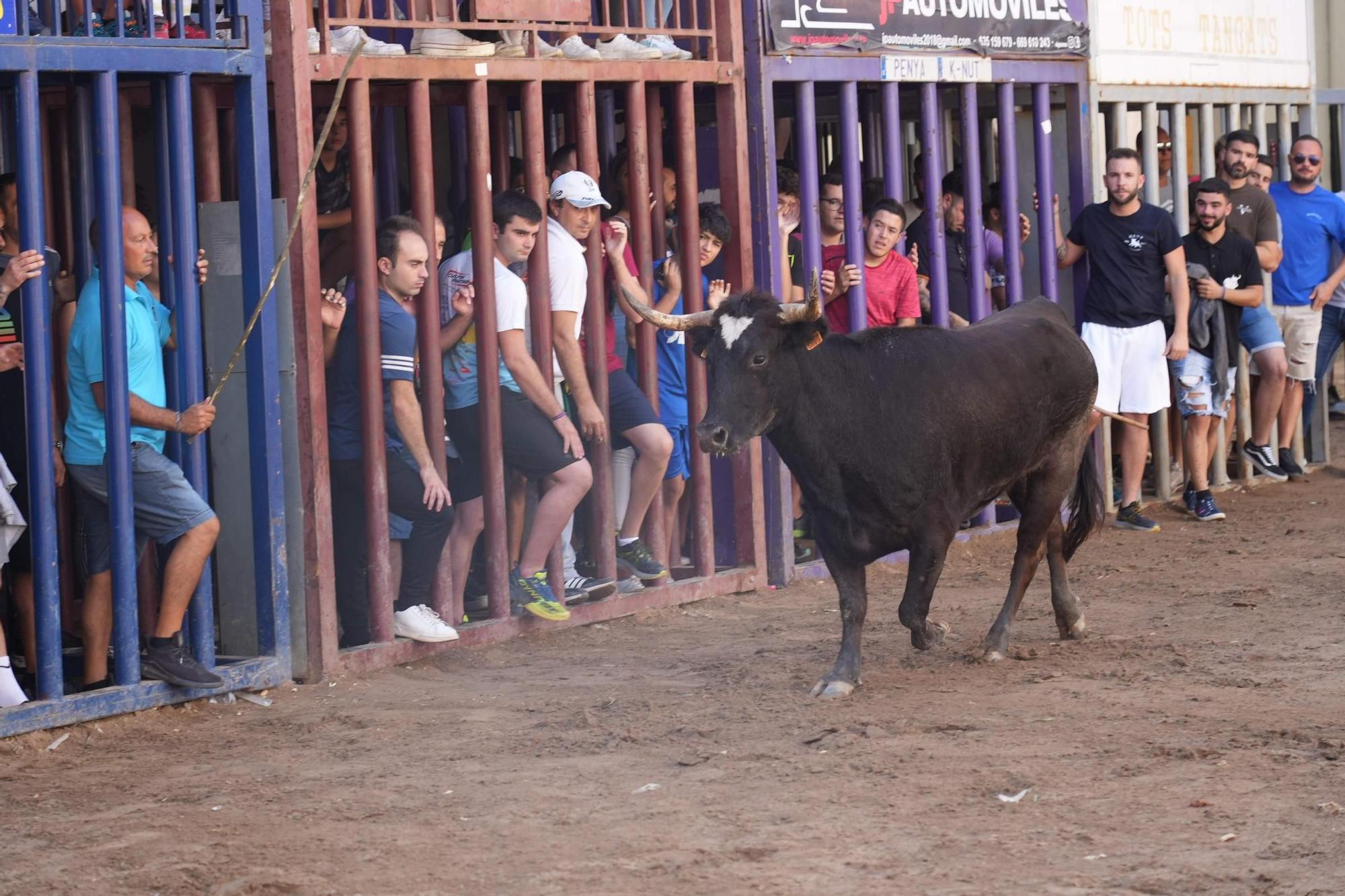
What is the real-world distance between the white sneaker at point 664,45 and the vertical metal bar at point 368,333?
5.52 ft

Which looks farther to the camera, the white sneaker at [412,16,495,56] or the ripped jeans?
the ripped jeans

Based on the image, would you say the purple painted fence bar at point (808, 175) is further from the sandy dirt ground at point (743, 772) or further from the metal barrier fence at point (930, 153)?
the sandy dirt ground at point (743, 772)

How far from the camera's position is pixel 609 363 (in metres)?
8.57

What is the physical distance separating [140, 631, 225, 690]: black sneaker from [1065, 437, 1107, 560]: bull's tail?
3667 mm

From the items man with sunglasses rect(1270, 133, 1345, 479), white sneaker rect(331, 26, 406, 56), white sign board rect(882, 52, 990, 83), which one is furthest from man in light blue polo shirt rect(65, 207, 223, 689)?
man with sunglasses rect(1270, 133, 1345, 479)

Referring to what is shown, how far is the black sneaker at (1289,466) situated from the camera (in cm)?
1238

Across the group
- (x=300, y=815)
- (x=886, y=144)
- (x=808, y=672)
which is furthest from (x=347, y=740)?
(x=886, y=144)

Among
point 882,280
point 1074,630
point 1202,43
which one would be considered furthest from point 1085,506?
point 1202,43

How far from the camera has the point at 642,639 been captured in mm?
8094

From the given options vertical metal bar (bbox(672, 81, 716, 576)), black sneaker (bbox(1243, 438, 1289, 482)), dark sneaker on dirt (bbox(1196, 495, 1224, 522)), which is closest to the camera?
vertical metal bar (bbox(672, 81, 716, 576))

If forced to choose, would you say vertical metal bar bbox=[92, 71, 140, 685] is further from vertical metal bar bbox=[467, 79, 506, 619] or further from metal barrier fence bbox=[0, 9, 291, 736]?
vertical metal bar bbox=[467, 79, 506, 619]

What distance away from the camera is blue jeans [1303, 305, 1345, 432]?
41.2 ft

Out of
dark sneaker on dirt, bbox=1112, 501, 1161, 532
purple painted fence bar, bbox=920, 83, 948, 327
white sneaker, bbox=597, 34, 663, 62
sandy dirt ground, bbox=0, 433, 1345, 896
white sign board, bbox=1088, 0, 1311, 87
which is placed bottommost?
sandy dirt ground, bbox=0, 433, 1345, 896

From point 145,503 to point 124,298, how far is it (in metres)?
0.72
